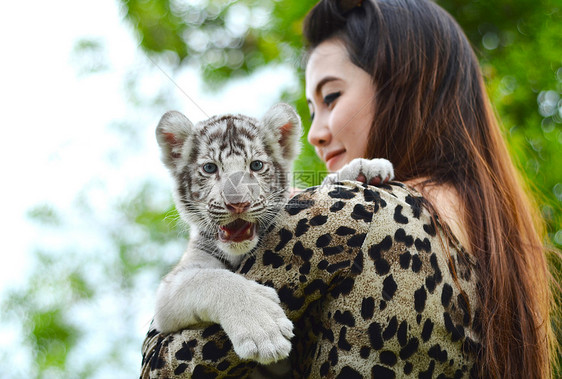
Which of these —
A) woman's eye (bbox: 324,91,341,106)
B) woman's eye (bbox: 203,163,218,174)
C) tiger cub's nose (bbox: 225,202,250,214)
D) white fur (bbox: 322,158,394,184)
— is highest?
woman's eye (bbox: 324,91,341,106)

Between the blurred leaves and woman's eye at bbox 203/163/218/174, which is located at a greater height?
woman's eye at bbox 203/163/218/174

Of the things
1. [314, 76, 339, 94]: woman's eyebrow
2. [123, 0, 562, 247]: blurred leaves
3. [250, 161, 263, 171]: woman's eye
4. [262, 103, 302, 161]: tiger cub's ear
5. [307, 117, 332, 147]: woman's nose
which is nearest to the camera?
[250, 161, 263, 171]: woman's eye

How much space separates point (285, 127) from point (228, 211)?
34.2 inches

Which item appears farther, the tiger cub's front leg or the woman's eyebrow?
the woman's eyebrow

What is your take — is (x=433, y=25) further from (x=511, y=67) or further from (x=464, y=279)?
(x=511, y=67)

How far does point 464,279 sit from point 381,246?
502 millimetres

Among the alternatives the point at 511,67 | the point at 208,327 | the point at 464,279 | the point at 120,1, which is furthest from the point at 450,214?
the point at 120,1

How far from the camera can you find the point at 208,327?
2.07m

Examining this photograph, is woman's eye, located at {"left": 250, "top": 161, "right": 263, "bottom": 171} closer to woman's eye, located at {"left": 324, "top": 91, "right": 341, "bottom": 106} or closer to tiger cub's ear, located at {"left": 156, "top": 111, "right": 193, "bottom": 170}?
tiger cub's ear, located at {"left": 156, "top": 111, "right": 193, "bottom": 170}

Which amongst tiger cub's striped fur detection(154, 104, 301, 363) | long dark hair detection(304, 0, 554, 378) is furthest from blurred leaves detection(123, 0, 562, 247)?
tiger cub's striped fur detection(154, 104, 301, 363)

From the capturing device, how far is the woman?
1896 mm

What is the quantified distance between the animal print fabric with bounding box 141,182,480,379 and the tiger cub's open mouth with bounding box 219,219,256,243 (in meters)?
0.28

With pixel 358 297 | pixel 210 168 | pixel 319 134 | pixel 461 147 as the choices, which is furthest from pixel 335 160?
pixel 358 297

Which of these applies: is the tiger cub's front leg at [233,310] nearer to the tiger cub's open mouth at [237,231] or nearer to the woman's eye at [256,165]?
the tiger cub's open mouth at [237,231]
